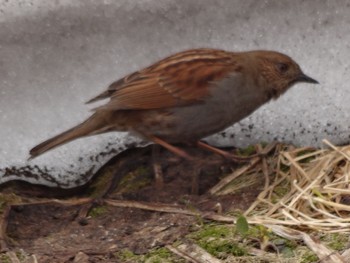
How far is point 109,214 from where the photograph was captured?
17.4 ft

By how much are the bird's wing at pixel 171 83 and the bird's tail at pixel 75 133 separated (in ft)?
0.44

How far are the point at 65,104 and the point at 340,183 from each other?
1750 mm

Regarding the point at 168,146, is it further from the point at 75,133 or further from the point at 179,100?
the point at 75,133

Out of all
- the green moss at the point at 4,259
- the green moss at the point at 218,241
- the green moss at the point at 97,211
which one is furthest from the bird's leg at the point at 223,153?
the green moss at the point at 4,259

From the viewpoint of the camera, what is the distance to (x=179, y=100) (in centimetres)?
547

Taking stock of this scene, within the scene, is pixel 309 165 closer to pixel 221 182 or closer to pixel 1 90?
pixel 221 182

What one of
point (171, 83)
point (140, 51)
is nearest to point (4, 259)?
point (171, 83)

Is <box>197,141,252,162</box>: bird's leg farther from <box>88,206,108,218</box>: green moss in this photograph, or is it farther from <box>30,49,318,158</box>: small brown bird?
<box>88,206,108,218</box>: green moss

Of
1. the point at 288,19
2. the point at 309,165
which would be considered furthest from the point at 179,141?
the point at 288,19

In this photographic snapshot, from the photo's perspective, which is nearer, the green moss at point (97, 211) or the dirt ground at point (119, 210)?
the dirt ground at point (119, 210)

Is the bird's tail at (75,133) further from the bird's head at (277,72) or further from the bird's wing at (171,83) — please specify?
the bird's head at (277,72)

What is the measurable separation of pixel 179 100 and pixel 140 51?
743mm

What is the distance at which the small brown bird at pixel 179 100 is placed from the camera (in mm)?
5465

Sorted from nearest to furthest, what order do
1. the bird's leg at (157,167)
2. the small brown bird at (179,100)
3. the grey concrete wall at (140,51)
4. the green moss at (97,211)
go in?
the green moss at (97,211) < the small brown bird at (179,100) < the bird's leg at (157,167) < the grey concrete wall at (140,51)
